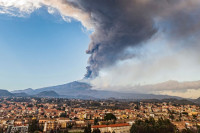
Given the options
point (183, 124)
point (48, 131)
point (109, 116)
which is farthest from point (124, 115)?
point (48, 131)

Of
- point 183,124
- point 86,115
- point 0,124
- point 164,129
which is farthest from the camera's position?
point 86,115

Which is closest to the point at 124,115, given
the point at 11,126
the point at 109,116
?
the point at 109,116

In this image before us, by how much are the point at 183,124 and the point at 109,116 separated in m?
17.2

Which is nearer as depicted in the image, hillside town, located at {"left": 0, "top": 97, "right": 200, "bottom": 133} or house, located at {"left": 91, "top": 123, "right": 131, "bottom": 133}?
house, located at {"left": 91, "top": 123, "right": 131, "bottom": 133}

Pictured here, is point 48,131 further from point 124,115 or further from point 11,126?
point 124,115

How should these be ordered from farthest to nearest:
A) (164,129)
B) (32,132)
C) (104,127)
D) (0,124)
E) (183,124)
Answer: (0,124)
(183,124)
(104,127)
(32,132)
(164,129)

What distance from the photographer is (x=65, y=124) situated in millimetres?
48344

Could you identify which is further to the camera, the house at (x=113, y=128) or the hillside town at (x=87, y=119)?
the hillside town at (x=87, y=119)

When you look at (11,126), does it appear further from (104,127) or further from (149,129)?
(149,129)

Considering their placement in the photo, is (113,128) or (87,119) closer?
(113,128)

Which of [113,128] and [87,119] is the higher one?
[113,128]

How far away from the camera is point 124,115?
6144 cm

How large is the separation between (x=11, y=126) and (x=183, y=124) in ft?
132

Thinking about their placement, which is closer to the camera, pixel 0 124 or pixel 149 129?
pixel 149 129
